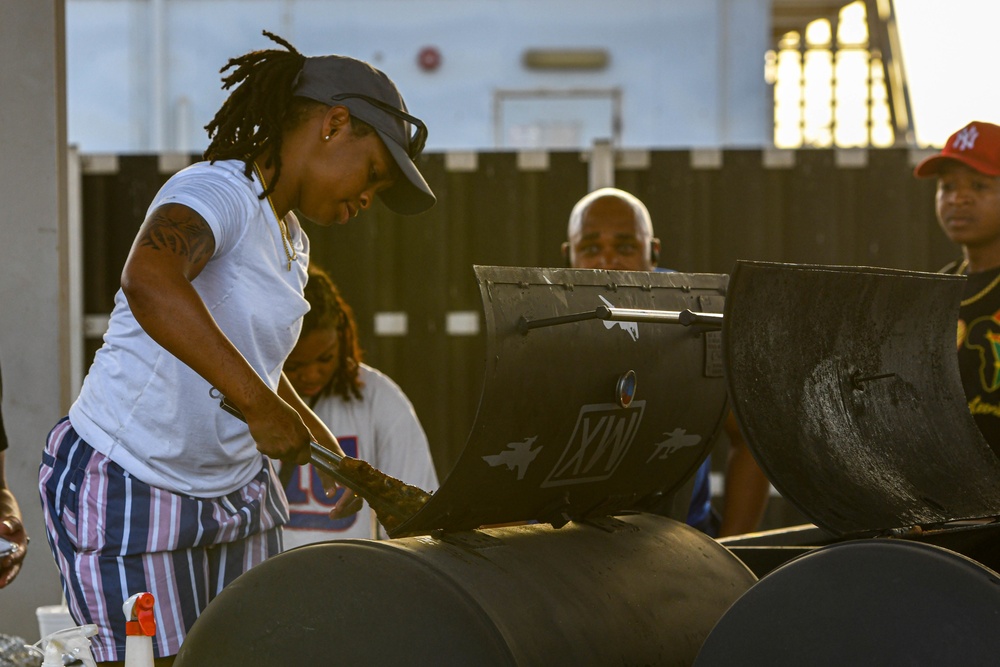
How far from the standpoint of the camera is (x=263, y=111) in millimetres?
2299

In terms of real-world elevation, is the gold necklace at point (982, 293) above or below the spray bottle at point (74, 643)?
above

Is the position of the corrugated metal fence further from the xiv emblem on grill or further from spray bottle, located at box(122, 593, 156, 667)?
spray bottle, located at box(122, 593, 156, 667)

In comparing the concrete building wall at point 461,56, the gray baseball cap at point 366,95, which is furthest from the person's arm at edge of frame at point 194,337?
the concrete building wall at point 461,56

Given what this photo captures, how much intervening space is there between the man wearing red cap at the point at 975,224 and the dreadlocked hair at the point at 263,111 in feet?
6.67

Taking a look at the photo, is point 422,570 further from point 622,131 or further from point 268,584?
point 622,131

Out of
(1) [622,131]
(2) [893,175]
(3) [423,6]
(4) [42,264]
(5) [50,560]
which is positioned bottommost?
(5) [50,560]

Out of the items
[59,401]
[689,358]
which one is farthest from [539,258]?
Result: [689,358]

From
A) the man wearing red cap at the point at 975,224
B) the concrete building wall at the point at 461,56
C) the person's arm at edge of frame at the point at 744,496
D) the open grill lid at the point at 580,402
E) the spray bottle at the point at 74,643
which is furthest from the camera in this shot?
the concrete building wall at the point at 461,56

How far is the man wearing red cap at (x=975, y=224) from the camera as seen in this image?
3.43 meters

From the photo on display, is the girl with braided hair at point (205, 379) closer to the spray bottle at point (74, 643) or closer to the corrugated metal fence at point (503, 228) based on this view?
the spray bottle at point (74, 643)

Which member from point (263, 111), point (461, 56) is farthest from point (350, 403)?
point (461, 56)

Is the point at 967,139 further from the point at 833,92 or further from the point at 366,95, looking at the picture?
the point at 833,92

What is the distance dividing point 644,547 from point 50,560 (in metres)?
2.43

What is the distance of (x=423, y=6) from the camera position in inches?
328
